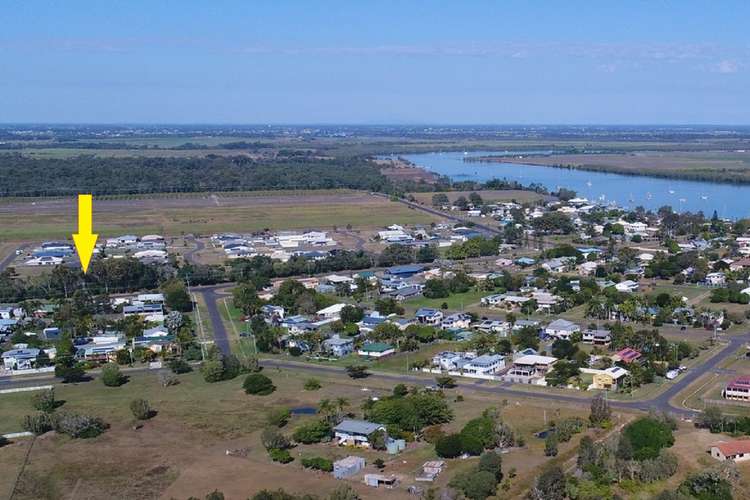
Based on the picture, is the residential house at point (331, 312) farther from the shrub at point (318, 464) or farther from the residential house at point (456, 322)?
the shrub at point (318, 464)

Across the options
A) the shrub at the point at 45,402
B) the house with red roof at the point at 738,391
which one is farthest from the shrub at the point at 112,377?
the house with red roof at the point at 738,391

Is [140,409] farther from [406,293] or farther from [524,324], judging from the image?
[406,293]

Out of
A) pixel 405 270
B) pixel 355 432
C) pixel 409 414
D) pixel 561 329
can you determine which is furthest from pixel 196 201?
pixel 355 432

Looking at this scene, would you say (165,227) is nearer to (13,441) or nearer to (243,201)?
(243,201)

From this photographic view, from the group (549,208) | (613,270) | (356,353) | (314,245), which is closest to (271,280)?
(314,245)

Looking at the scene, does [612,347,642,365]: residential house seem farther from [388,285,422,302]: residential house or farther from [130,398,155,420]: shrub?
[130,398,155,420]: shrub

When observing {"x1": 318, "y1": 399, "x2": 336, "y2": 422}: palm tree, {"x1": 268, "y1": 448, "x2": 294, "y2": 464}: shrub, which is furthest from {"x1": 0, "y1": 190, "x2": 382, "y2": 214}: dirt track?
{"x1": 268, "y1": 448, "x2": 294, "y2": 464}: shrub
